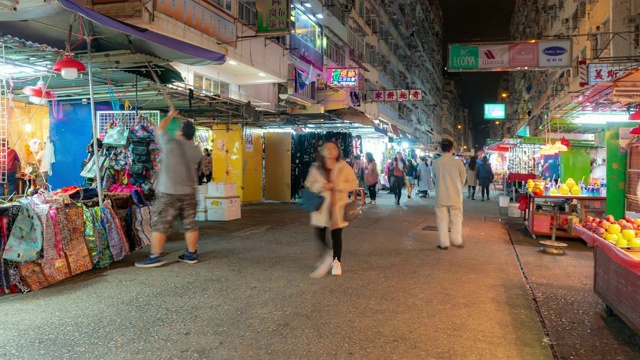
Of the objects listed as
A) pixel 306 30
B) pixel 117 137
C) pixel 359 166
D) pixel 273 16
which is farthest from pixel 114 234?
pixel 306 30

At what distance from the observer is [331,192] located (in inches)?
236

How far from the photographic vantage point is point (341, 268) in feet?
21.0

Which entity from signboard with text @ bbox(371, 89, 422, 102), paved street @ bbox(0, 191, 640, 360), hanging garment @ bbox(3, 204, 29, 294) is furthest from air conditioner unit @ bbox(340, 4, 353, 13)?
hanging garment @ bbox(3, 204, 29, 294)

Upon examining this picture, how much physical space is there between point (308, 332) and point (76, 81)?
6.90m

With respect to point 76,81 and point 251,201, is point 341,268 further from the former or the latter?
point 251,201

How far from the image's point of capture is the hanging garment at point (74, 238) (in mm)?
5637

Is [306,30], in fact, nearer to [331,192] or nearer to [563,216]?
[563,216]

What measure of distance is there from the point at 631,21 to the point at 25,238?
21725 millimetres

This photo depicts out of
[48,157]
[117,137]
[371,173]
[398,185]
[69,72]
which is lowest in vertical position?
[398,185]

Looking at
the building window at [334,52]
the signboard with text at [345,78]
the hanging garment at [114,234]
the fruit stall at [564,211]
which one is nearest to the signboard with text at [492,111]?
the building window at [334,52]

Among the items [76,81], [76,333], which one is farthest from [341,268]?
[76,81]

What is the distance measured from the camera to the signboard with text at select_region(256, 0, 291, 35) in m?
11.9

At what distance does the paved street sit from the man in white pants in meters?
0.57

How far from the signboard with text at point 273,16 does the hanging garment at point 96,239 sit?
299 inches
